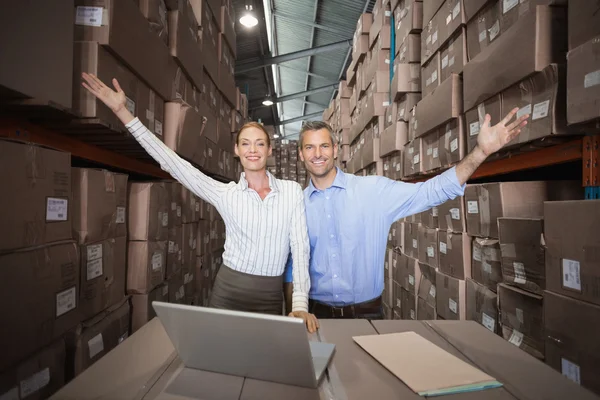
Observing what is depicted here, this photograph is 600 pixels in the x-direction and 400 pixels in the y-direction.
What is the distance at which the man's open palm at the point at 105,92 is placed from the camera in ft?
4.70

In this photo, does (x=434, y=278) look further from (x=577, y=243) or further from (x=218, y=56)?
(x=218, y=56)

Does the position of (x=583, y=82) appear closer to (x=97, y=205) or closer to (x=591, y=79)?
(x=591, y=79)

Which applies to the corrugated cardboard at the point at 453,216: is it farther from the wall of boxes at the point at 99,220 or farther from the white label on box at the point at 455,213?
the wall of boxes at the point at 99,220

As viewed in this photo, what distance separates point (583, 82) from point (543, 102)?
0.24 meters

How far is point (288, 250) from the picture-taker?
1921 millimetres

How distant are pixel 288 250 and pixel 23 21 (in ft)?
4.64

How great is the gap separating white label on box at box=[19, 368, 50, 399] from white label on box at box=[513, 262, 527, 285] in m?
1.94

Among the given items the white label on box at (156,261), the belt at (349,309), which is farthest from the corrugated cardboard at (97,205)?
the belt at (349,309)

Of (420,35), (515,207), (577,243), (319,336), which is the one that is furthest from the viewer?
(420,35)

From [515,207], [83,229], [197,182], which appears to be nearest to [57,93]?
[83,229]

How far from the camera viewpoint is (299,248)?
1.73 metres

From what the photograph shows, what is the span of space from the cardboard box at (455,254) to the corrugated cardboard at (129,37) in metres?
2.07

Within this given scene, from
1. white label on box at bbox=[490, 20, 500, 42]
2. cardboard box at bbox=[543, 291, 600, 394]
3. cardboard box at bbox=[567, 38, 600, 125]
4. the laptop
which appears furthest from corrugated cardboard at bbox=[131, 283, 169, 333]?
white label on box at bbox=[490, 20, 500, 42]

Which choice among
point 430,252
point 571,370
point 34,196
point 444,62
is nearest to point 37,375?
point 34,196
